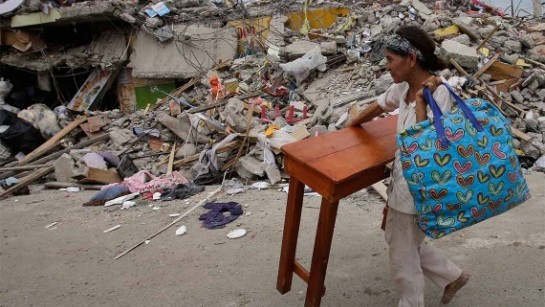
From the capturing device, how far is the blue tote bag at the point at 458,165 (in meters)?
2.04

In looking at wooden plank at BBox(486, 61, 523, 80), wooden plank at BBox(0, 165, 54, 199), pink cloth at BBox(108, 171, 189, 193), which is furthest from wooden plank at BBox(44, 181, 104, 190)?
wooden plank at BBox(486, 61, 523, 80)

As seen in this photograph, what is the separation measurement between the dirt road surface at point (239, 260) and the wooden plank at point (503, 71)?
2561mm

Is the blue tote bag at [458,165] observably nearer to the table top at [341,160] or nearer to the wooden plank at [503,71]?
the table top at [341,160]

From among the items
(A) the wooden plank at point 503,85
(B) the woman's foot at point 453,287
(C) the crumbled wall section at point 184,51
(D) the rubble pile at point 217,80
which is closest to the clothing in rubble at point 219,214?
(D) the rubble pile at point 217,80

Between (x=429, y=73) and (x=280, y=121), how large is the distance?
15.0ft

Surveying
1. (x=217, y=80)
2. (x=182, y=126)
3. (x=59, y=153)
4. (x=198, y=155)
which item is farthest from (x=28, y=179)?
(x=217, y=80)

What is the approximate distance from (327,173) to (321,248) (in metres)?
0.42

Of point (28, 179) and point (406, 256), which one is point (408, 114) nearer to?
point (406, 256)

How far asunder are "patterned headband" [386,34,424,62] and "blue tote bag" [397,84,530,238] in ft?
0.71

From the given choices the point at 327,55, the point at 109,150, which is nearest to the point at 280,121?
the point at 327,55

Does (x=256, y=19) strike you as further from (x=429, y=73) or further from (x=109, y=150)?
(x=429, y=73)

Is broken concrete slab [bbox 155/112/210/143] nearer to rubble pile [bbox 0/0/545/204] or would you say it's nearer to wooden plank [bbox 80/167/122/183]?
rubble pile [bbox 0/0/545/204]

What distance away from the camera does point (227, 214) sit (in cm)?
461

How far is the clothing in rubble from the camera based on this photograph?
4.38 m
